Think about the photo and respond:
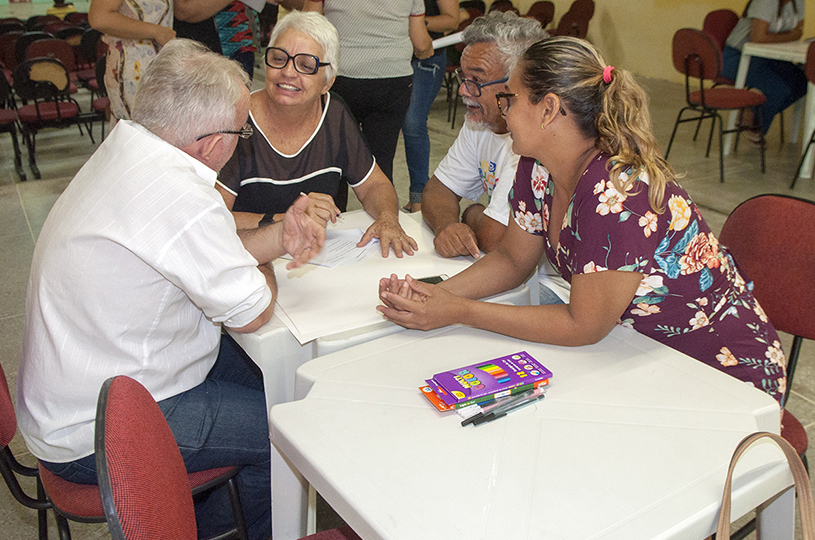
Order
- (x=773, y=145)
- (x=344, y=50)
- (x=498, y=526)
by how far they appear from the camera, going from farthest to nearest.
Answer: (x=773, y=145), (x=344, y=50), (x=498, y=526)

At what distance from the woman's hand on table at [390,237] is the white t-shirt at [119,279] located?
1.69 ft

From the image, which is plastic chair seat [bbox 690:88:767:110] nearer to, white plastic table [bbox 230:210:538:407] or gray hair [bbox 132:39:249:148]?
white plastic table [bbox 230:210:538:407]

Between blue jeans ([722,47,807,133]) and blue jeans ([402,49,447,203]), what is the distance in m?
2.82

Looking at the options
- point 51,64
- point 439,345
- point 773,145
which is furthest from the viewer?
point 773,145

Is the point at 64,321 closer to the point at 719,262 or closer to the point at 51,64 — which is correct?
the point at 719,262

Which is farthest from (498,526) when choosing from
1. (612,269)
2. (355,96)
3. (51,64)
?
(51,64)

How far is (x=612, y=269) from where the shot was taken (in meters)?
1.24

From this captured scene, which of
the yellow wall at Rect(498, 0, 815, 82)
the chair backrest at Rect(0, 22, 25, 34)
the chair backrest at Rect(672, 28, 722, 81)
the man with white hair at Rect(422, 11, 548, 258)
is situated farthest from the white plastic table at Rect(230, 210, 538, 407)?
the chair backrest at Rect(0, 22, 25, 34)

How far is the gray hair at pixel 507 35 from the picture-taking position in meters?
1.87

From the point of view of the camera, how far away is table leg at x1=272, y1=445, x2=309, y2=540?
1261 millimetres

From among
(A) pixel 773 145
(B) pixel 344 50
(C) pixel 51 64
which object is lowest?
(A) pixel 773 145

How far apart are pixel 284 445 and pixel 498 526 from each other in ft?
1.20

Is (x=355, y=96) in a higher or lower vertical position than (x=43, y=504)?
higher

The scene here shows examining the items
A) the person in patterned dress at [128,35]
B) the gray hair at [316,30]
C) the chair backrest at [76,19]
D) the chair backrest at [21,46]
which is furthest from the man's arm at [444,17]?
the chair backrest at [76,19]
